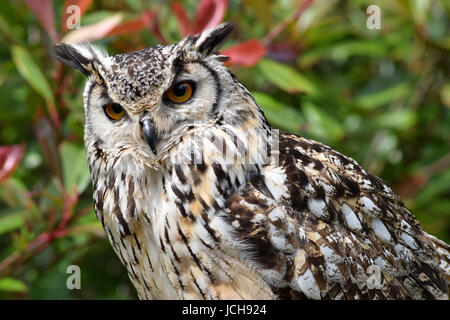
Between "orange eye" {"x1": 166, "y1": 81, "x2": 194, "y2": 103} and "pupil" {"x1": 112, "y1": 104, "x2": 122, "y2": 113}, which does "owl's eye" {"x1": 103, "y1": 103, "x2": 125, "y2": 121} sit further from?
"orange eye" {"x1": 166, "y1": 81, "x2": 194, "y2": 103}

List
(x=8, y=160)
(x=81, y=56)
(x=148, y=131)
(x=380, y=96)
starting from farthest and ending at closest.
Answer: (x=380, y=96), (x=8, y=160), (x=81, y=56), (x=148, y=131)

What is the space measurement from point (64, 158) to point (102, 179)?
1.42 feet

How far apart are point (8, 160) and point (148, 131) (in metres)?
0.62

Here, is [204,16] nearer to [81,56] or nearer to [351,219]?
[81,56]

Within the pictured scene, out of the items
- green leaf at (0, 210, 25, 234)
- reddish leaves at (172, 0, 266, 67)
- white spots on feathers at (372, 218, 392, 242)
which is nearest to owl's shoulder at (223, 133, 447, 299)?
white spots on feathers at (372, 218, 392, 242)

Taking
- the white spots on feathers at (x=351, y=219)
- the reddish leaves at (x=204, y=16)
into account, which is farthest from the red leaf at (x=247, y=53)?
the white spots on feathers at (x=351, y=219)

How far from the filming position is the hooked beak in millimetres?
1985

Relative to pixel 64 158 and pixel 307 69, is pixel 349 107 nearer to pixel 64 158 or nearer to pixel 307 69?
pixel 307 69

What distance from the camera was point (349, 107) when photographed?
3064 millimetres

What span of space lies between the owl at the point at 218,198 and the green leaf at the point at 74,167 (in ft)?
0.89

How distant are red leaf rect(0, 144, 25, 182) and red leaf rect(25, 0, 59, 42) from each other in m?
0.46

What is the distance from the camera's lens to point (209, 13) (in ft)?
7.98

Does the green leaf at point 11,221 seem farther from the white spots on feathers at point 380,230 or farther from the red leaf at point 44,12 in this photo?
the white spots on feathers at point 380,230

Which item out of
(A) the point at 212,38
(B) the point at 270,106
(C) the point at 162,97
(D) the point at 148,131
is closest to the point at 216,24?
(A) the point at 212,38
